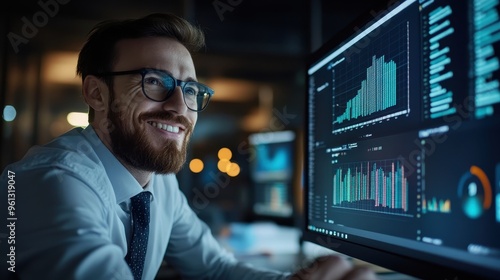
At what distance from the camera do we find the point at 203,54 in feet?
5.40

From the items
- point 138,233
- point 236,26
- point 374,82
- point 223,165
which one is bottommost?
point 138,233

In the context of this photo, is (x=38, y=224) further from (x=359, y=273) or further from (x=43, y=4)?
(x=43, y=4)

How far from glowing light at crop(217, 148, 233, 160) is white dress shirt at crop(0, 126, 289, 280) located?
321 cm

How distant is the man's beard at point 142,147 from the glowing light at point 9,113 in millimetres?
1775

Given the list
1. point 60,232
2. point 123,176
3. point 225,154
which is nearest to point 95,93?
point 123,176

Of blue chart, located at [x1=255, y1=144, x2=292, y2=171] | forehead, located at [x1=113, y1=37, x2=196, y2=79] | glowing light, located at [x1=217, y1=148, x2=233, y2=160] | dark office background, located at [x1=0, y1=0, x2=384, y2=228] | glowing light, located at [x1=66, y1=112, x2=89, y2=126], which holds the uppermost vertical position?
dark office background, located at [x1=0, y1=0, x2=384, y2=228]

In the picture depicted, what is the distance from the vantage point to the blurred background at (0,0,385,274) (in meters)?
2.35

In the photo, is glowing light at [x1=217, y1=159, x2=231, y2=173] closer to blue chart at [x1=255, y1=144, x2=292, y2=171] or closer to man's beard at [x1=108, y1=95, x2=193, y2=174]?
blue chart at [x1=255, y1=144, x2=292, y2=171]

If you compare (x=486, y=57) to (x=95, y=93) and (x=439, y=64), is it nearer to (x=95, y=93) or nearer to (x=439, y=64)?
(x=439, y=64)

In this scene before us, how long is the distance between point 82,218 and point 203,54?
3.28 feet

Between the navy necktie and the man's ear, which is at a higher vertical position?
the man's ear

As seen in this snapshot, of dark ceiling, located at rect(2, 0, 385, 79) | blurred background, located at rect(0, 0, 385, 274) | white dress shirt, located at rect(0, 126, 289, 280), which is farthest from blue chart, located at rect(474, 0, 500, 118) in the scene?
dark ceiling, located at rect(2, 0, 385, 79)

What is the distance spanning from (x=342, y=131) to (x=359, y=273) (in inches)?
16.2

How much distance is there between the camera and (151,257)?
1215 mm
